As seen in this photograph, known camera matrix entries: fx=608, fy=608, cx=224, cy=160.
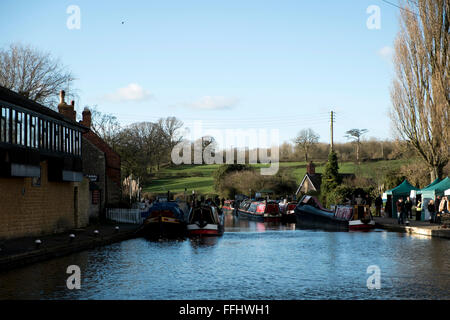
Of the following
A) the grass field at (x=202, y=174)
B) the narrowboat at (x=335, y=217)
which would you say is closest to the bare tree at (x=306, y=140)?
the grass field at (x=202, y=174)

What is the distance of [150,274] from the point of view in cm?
1580

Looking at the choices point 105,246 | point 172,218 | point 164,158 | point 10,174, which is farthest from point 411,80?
point 164,158

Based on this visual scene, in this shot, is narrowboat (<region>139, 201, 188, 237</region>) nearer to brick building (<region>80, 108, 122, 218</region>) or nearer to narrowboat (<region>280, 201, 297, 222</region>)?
brick building (<region>80, 108, 122, 218</region>)

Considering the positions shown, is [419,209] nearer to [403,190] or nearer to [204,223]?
[403,190]

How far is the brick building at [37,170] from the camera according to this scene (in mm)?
22859

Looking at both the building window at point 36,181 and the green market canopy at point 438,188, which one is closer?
the building window at point 36,181

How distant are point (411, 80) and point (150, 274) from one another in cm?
3497

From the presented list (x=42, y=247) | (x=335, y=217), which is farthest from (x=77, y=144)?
(x=335, y=217)

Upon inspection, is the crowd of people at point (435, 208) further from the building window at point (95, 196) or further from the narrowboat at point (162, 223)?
the building window at point (95, 196)

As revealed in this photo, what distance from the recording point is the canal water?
41.7 feet

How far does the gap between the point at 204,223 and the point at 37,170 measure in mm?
10753

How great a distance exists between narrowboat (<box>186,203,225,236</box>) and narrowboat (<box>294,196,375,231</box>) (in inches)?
348

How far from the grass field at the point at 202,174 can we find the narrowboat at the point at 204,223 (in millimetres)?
48295
